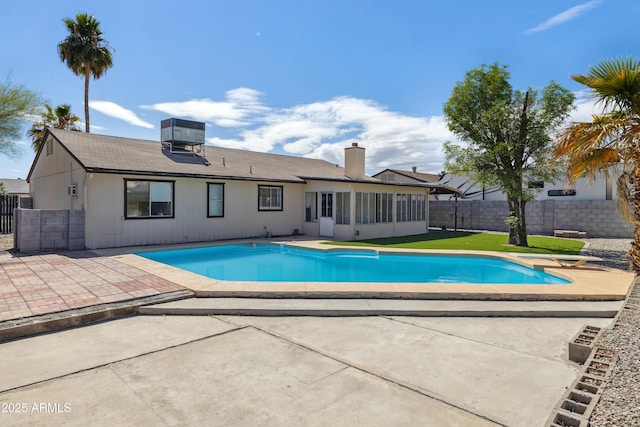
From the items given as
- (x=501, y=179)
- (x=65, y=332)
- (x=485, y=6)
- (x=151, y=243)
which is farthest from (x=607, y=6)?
(x=151, y=243)

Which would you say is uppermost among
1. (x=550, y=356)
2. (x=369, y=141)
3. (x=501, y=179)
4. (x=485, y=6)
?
(x=485, y=6)

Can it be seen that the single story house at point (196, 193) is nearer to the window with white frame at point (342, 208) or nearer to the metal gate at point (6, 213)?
the window with white frame at point (342, 208)

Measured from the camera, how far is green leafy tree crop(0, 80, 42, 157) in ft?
60.7

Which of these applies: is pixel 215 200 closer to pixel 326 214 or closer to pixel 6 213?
pixel 326 214

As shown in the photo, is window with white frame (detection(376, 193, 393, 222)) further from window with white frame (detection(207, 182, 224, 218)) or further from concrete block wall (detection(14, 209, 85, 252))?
concrete block wall (detection(14, 209, 85, 252))

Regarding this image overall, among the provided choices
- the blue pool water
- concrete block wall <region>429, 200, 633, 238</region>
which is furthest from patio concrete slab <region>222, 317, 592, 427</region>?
concrete block wall <region>429, 200, 633, 238</region>

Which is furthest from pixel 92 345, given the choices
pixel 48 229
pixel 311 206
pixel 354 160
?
pixel 354 160

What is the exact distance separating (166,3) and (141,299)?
1040 centimetres

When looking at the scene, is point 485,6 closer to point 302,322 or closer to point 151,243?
point 302,322

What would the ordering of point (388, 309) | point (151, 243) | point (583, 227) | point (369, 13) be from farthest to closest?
point (583, 227)
point (151, 243)
point (369, 13)
point (388, 309)

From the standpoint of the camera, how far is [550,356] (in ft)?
15.7

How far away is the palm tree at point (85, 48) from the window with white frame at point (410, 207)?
22.9m

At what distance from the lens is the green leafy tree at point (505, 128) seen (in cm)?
1462

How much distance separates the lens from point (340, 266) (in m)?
12.5
